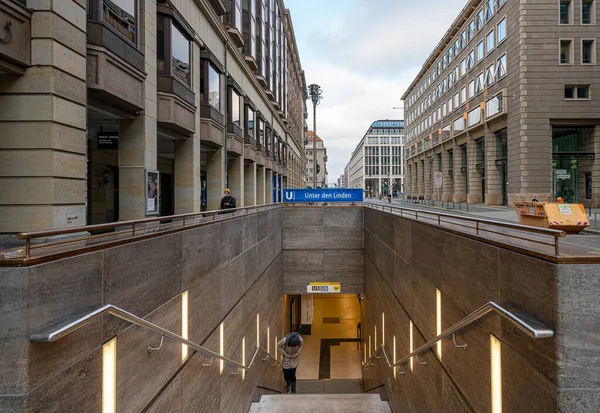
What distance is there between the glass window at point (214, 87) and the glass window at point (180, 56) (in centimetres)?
233

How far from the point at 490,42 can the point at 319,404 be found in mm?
40741

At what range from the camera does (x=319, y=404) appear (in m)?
10.7

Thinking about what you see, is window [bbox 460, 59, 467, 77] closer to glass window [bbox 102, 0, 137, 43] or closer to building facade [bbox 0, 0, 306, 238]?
building facade [bbox 0, 0, 306, 238]

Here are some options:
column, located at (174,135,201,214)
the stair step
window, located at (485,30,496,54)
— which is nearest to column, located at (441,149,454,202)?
window, located at (485,30,496,54)

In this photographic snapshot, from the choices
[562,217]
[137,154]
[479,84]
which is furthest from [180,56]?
[479,84]

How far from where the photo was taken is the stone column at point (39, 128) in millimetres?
7484

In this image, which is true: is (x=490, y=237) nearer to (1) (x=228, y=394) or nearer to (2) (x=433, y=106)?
(1) (x=228, y=394)

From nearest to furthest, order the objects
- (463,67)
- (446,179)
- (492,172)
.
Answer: (492,172) < (463,67) < (446,179)

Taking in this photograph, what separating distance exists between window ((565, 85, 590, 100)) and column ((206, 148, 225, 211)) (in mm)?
30581

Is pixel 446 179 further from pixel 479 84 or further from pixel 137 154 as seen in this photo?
pixel 137 154

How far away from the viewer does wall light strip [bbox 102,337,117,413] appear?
4.31 metres

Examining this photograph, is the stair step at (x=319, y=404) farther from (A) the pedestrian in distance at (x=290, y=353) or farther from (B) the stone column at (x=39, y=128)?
(B) the stone column at (x=39, y=128)

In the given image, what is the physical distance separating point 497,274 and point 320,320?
86.7 feet

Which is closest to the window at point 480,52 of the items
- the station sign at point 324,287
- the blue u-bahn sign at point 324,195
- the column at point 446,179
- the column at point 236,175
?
the column at point 446,179
